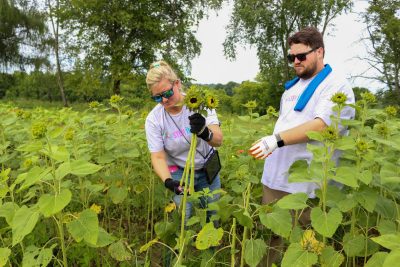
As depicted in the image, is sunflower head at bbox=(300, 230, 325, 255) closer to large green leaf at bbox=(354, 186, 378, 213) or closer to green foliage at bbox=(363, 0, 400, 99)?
large green leaf at bbox=(354, 186, 378, 213)

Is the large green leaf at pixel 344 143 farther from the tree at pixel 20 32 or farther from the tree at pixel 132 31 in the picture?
the tree at pixel 20 32

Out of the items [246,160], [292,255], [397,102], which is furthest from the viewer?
[397,102]

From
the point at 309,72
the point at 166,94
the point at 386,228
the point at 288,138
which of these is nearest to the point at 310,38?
the point at 309,72

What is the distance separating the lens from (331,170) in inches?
63.4

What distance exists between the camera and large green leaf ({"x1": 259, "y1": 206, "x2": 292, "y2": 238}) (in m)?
1.53

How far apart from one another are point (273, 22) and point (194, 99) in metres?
21.5

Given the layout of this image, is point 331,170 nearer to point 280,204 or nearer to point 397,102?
point 280,204

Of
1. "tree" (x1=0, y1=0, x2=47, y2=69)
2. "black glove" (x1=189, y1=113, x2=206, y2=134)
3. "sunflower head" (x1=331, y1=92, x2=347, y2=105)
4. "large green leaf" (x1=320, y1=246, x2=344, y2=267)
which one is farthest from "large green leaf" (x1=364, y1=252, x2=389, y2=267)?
Result: "tree" (x1=0, y1=0, x2=47, y2=69)

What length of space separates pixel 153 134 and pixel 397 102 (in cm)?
1788

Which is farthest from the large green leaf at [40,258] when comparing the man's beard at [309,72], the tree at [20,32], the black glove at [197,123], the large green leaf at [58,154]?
the tree at [20,32]

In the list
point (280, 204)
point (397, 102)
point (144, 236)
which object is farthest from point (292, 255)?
point (397, 102)

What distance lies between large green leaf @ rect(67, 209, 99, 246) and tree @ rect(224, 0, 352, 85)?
2027cm

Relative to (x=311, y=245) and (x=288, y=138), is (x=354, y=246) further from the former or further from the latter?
(x=288, y=138)

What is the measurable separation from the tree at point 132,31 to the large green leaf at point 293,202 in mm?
18089
